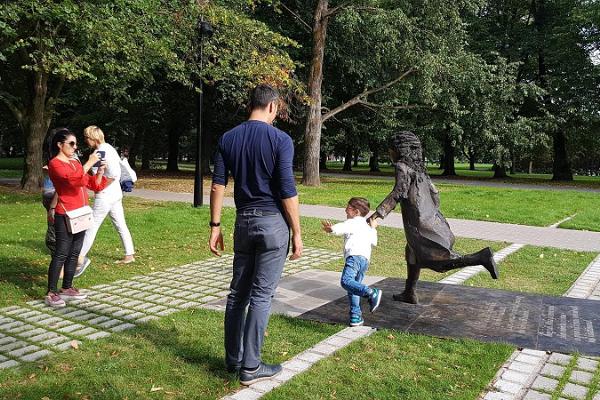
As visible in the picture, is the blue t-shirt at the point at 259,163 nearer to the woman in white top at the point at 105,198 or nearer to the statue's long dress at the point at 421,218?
the statue's long dress at the point at 421,218

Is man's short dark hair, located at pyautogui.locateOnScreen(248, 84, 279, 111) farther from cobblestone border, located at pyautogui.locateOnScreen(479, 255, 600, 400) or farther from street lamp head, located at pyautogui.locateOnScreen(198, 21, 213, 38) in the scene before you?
street lamp head, located at pyautogui.locateOnScreen(198, 21, 213, 38)

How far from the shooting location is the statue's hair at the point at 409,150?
564cm

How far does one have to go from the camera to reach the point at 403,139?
573 cm

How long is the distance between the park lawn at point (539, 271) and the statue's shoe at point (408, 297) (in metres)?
1.50

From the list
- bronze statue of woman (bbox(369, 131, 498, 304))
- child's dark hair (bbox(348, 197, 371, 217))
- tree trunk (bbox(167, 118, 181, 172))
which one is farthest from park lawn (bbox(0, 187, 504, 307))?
tree trunk (bbox(167, 118, 181, 172))

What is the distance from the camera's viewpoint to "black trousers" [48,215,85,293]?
5832mm

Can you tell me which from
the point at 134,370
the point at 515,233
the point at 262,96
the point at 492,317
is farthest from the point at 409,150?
the point at 515,233

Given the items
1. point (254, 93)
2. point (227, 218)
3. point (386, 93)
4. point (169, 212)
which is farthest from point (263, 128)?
point (386, 93)

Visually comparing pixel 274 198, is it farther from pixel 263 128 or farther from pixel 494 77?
pixel 494 77

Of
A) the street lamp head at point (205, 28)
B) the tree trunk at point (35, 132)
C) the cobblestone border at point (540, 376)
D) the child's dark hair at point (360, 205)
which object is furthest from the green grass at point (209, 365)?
the tree trunk at point (35, 132)

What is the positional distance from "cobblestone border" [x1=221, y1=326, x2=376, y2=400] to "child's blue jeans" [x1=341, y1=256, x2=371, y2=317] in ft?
0.75

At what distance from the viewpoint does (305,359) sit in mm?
4367

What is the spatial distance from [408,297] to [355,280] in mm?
1031

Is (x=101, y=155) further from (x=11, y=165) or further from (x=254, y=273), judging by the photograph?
(x=11, y=165)
